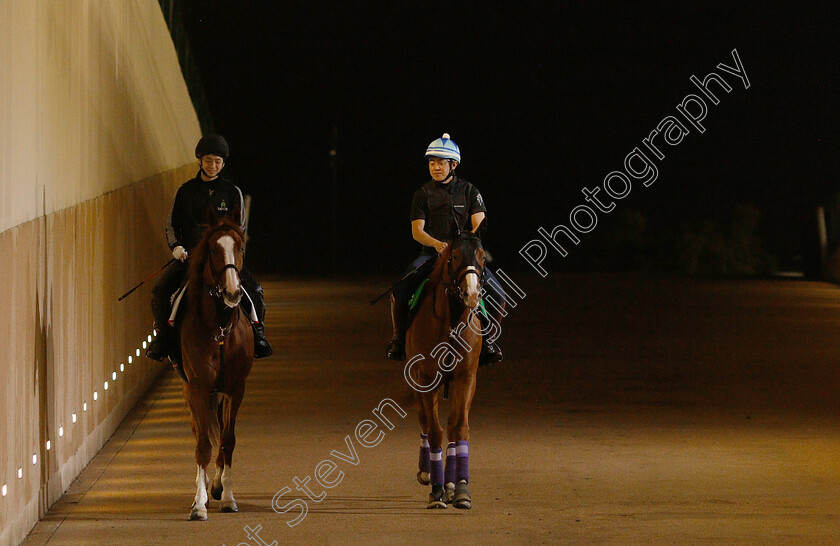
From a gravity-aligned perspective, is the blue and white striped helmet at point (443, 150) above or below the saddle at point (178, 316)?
above

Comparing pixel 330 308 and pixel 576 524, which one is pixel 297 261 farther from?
pixel 576 524

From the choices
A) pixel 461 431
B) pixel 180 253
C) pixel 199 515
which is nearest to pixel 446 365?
pixel 461 431

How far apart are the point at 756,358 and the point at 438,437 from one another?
1196cm

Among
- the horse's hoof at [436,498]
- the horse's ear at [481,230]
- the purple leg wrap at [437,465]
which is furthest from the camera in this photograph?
the horse's ear at [481,230]

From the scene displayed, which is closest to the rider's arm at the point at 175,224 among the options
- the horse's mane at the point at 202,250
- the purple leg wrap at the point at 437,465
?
the horse's mane at the point at 202,250

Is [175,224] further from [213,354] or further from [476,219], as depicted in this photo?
[476,219]

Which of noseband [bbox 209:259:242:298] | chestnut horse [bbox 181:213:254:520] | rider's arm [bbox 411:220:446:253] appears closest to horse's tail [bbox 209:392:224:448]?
chestnut horse [bbox 181:213:254:520]

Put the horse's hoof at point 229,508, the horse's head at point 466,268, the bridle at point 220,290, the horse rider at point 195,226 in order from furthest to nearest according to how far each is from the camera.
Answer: the horse rider at point 195,226 → the horse's hoof at point 229,508 → the bridle at point 220,290 → the horse's head at point 466,268

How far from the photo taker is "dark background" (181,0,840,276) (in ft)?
180

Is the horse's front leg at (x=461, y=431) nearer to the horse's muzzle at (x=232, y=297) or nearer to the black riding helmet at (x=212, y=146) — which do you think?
the horse's muzzle at (x=232, y=297)

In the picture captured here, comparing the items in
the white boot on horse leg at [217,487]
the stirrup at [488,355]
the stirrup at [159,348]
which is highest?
the stirrup at [159,348]

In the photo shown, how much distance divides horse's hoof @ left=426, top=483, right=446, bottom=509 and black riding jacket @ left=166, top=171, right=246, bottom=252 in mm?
2742

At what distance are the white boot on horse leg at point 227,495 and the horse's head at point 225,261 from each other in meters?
1.39

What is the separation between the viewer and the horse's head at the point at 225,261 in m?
10.4
